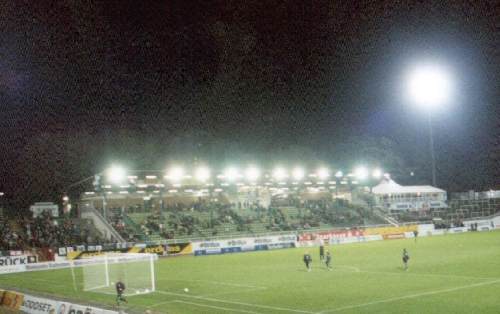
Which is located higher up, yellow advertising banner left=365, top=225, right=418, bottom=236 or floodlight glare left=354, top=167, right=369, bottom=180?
floodlight glare left=354, top=167, right=369, bottom=180

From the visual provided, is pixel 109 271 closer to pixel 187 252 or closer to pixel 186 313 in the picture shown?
pixel 186 313

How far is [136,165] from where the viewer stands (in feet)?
290

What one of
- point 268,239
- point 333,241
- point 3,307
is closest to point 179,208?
point 268,239

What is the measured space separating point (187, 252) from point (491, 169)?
85072 millimetres

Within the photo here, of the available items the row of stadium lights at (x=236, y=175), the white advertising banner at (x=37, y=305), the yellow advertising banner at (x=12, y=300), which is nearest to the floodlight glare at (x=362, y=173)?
the row of stadium lights at (x=236, y=175)

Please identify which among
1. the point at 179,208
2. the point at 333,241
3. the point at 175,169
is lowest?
the point at 333,241

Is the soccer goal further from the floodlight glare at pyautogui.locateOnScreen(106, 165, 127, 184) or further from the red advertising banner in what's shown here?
the floodlight glare at pyautogui.locateOnScreen(106, 165, 127, 184)

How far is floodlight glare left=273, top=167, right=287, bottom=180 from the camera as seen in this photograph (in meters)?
89.2

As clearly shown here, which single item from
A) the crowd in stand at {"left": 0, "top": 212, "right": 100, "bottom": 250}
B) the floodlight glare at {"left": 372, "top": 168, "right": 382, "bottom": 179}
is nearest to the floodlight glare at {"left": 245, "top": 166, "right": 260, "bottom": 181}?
the floodlight glare at {"left": 372, "top": 168, "right": 382, "bottom": 179}

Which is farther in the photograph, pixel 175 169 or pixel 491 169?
pixel 491 169

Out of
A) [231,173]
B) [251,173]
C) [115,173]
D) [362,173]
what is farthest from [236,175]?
[362,173]

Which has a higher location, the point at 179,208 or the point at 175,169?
the point at 175,169

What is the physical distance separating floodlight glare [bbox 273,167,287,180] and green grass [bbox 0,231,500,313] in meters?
41.5

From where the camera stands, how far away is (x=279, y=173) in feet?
293
